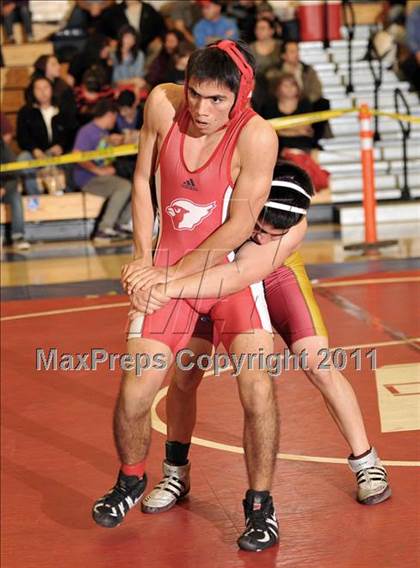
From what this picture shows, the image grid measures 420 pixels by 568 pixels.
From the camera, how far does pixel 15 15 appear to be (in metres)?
15.7

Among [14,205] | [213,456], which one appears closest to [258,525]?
[213,456]

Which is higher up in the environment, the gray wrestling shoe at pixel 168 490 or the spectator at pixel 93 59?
the spectator at pixel 93 59

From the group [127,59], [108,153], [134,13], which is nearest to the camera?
[108,153]

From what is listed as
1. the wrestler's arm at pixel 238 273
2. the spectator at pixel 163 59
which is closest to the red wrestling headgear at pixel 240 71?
the wrestler's arm at pixel 238 273

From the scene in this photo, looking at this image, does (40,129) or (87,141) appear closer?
(87,141)

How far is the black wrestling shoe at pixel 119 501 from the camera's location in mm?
4316

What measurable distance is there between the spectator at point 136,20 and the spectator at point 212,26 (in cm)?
46

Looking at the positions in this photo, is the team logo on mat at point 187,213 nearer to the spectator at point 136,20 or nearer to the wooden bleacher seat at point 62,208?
the wooden bleacher seat at point 62,208

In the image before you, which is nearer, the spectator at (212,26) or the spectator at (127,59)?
the spectator at (127,59)

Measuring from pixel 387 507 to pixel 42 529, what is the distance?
1.33 m

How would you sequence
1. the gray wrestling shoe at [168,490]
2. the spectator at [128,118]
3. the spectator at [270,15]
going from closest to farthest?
1. the gray wrestling shoe at [168,490]
2. the spectator at [128,118]
3. the spectator at [270,15]

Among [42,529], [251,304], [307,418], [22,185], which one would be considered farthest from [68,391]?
[22,185]

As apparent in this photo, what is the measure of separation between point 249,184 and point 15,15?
40.0 feet

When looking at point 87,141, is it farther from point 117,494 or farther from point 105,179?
point 117,494
